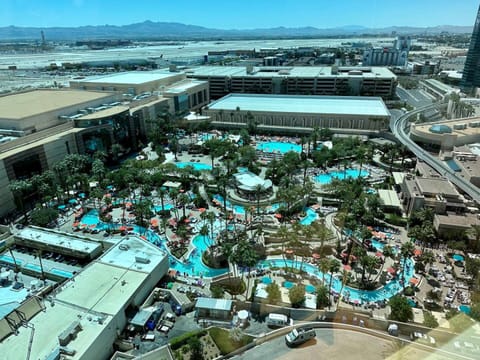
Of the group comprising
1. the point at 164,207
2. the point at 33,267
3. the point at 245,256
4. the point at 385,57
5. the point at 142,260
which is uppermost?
the point at 385,57

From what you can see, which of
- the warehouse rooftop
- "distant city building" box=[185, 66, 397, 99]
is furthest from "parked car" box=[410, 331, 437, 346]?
"distant city building" box=[185, 66, 397, 99]

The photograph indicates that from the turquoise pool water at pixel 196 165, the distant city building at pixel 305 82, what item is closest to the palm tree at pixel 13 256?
the turquoise pool water at pixel 196 165

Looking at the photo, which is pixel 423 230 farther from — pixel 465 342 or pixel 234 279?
pixel 234 279

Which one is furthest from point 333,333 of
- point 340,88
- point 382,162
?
point 340,88

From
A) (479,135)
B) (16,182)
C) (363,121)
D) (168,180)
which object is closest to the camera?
(16,182)

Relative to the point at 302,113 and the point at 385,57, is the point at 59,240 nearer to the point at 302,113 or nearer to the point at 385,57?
the point at 302,113

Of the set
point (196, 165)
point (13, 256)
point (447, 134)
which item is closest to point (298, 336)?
point (13, 256)
